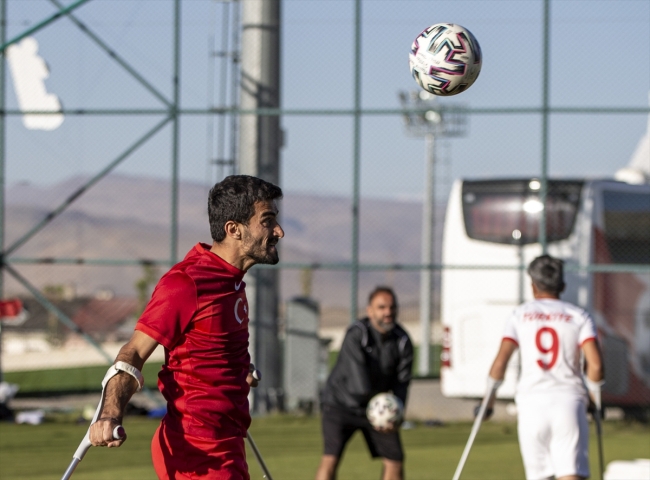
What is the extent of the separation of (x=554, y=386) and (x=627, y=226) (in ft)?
27.6

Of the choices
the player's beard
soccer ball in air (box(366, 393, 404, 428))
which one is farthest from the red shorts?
soccer ball in air (box(366, 393, 404, 428))

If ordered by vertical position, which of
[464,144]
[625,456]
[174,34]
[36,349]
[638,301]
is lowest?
[36,349]

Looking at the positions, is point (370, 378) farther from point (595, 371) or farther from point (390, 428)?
point (595, 371)

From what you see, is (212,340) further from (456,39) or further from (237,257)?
(456,39)

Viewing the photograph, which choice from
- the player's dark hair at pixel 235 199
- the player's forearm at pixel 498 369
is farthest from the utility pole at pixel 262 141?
the player's dark hair at pixel 235 199

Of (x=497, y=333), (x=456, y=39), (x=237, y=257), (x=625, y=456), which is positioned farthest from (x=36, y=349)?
(x=237, y=257)

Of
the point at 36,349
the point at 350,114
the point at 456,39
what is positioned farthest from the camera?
the point at 36,349

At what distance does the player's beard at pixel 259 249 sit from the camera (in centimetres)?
453

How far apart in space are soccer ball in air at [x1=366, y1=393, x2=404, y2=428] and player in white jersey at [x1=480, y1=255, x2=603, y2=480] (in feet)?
3.26

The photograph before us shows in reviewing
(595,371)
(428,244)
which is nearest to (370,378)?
(595,371)

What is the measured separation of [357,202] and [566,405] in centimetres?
713

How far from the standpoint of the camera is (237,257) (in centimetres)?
455

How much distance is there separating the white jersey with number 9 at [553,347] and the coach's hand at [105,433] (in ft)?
10.3

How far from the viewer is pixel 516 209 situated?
14648mm
